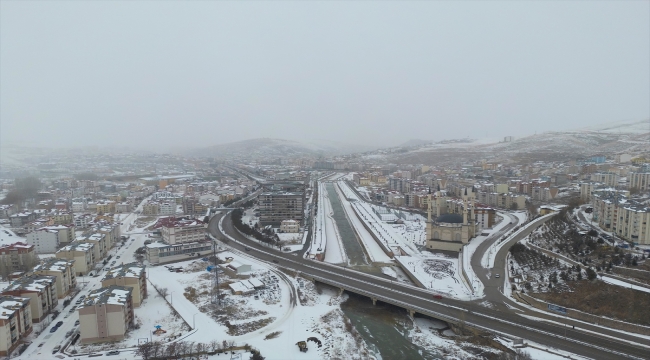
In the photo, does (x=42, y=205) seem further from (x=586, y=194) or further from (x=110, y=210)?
(x=586, y=194)

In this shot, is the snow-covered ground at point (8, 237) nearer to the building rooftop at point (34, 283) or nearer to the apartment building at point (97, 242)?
the apartment building at point (97, 242)

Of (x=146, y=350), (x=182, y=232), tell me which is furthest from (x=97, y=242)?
(x=146, y=350)

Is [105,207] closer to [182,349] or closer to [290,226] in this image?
[290,226]

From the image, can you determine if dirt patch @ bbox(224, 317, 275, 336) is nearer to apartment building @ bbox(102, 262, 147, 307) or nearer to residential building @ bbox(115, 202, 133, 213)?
apartment building @ bbox(102, 262, 147, 307)

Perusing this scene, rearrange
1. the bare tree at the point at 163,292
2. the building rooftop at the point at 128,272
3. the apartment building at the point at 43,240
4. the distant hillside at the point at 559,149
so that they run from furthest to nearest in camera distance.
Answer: the distant hillside at the point at 559,149
the apartment building at the point at 43,240
the bare tree at the point at 163,292
the building rooftop at the point at 128,272

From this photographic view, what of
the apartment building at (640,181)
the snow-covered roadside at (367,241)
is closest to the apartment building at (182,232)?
the snow-covered roadside at (367,241)

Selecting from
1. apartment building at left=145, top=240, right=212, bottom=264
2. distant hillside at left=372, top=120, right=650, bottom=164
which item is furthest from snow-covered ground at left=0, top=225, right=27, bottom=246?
distant hillside at left=372, top=120, right=650, bottom=164
